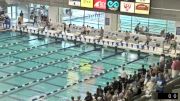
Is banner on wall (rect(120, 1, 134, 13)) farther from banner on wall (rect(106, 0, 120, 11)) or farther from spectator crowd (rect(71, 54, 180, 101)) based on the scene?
spectator crowd (rect(71, 54, 180, 101))

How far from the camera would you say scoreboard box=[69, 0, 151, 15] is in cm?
1668

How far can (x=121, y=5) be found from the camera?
1706 cm

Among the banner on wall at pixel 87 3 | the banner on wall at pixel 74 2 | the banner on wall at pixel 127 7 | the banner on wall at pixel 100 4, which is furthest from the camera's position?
the banner on wall at pixel 74 2

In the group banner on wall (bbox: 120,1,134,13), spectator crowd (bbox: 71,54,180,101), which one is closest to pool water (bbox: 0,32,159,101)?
spectator crowd (bbox: 71,54,180,101)

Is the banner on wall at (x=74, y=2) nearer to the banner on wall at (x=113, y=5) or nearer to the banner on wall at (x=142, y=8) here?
the banner on wall at (x=113, y=5)

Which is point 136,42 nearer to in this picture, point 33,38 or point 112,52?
point 112,52

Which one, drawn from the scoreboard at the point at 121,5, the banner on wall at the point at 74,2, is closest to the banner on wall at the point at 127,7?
the scoreboard at the point at 121,5

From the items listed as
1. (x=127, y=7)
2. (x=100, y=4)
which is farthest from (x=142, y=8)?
(x=100, y=4)

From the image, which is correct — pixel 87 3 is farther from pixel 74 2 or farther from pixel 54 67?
pixel 54 67

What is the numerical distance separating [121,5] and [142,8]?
930 mm

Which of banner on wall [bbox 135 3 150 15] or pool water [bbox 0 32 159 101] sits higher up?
banner on wall [bbox 135 3 150 15]

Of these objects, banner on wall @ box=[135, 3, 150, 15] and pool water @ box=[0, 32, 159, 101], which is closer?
pool water @ box=[0, 32, 159, 101]

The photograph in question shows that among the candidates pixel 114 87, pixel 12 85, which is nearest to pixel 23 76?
pixel 12 85

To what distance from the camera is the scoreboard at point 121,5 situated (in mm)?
16680
